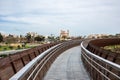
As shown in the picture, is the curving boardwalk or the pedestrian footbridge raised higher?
the pedestrian footbridge

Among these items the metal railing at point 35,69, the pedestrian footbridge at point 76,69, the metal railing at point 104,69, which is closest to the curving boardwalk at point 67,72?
the pedestrian footbridge at point 76,69

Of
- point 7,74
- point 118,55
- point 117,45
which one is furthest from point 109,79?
point 117,45

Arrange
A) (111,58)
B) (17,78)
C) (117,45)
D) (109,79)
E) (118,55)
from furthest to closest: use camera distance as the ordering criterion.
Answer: (117,45) < (111,58) < (118,55) < (109,79) < (17,78)

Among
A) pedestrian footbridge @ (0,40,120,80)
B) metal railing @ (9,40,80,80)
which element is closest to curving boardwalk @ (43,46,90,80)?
pedestrian footbridge @ (0,40,120,80)

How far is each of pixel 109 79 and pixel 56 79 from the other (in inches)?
258

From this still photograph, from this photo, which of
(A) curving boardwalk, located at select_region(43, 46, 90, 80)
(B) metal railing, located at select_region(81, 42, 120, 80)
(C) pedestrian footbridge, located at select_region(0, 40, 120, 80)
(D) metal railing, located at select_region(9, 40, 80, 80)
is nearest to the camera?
(D) metal railing, located at select_region(9, 40, 80, 80)

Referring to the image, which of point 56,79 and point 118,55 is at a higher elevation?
point 118,55

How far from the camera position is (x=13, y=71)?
11164mm

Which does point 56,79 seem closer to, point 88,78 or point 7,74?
point 88,78

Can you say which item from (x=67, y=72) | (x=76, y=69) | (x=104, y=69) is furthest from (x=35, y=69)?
(x=76, y=69)

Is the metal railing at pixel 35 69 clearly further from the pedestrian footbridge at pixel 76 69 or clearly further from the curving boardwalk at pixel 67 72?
the curving boardwalk at pixel 67 72

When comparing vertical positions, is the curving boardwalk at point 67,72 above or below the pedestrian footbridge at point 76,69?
below

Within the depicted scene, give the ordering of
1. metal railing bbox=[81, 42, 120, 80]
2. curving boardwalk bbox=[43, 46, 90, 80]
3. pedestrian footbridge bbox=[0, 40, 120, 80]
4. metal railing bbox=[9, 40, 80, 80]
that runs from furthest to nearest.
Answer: curving boardwalk bbox=[43, 46, 90, 80] < pedestrian footbridge bbox=[0, 40, 120, 80] < metal railing bbox=[81, 42, 120, 80] < metal railing bbox=[9, 40, 80, 80]

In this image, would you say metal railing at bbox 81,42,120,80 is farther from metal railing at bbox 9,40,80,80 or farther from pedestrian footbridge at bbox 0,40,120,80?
metal railing at bbox 9,40,80,80
